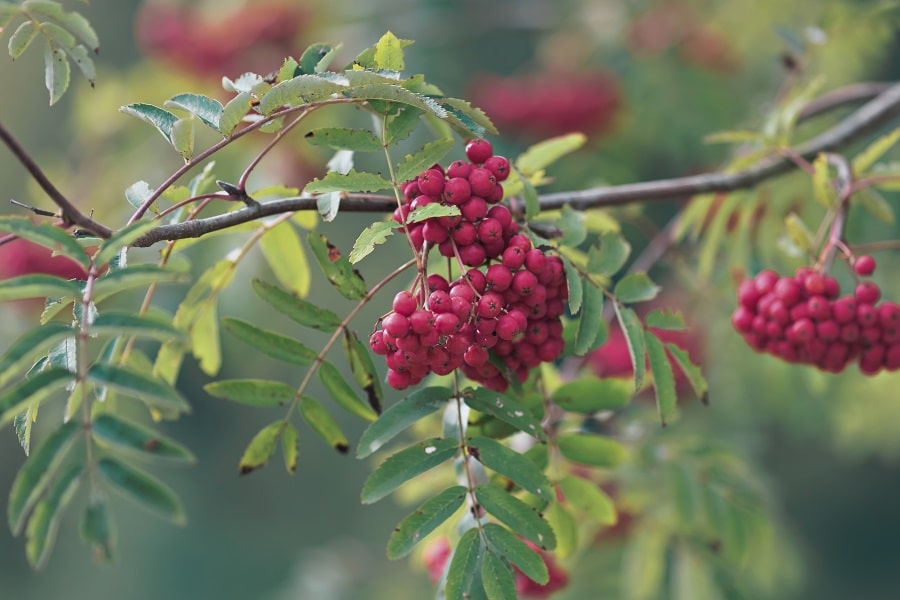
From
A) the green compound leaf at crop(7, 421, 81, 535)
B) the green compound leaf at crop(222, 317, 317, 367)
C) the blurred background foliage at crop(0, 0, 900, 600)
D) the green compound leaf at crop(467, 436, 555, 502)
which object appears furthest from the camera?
the blurred background foliage at crop(0, 0, 900, 600)

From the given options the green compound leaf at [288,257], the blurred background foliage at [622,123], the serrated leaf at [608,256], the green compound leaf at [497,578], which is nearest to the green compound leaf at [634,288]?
the serrated leaf at [608,256]

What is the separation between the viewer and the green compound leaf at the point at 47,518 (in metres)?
0.76

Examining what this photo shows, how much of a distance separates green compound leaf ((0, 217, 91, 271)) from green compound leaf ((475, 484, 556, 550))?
0.47 m

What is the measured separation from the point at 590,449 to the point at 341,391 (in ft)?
1.23

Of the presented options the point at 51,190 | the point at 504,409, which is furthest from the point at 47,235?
the point at 504,409

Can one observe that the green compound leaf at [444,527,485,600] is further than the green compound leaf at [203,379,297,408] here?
No

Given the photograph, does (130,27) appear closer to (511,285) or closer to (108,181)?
(108,181)

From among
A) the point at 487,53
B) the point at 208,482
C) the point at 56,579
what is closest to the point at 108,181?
the point at 487,53

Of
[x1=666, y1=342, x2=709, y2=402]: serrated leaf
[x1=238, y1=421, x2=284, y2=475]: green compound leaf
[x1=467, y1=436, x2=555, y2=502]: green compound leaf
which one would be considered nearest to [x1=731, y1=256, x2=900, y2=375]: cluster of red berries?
[x1=666, y1=342, x2=709, y2=402]: serrated leaf

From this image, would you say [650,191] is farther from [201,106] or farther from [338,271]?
[201,106]

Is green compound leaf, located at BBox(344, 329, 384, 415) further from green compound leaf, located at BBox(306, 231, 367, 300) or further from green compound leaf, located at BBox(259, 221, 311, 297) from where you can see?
green compound leaf, located at BBox(259, 221, 311, 297)

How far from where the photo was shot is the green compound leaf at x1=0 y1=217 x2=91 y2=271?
0.84 meters

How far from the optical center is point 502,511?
1035mm

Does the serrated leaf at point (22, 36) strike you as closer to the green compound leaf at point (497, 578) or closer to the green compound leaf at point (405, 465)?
the green compound leaf at point (405, 465)
